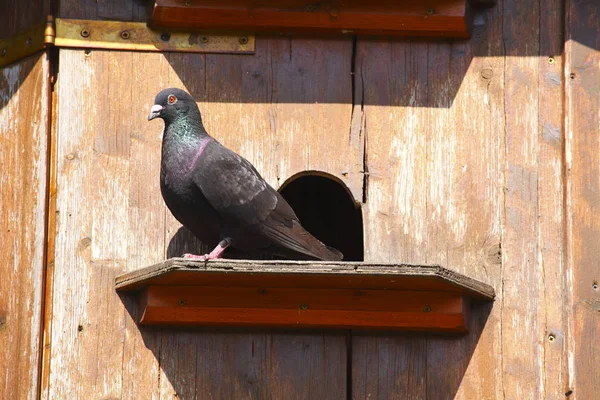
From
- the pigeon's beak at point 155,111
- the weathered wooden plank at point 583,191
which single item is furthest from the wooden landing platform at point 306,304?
the pigeon's beak at point 155,111

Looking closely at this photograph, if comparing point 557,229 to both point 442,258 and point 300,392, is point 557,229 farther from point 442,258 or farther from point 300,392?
point 300,392

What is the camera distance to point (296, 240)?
21.6 ft

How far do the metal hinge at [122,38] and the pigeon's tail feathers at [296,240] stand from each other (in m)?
0.90

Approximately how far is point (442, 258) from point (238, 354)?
97cm

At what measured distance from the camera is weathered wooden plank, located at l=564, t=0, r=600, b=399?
6543 millimetres

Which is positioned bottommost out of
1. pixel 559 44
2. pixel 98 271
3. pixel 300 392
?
pixel 300 392

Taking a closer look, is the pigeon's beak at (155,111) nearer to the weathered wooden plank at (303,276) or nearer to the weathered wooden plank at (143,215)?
the weathered wooden plank at (143,215)

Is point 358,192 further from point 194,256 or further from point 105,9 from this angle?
point 105,9

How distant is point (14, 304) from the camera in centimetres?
669

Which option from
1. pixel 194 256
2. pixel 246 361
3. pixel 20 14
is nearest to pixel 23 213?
pixel 194 256

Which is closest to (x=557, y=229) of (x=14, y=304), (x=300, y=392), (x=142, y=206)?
(x=300, y=392)

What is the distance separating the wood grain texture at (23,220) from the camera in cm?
659

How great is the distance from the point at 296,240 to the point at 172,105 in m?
0.77

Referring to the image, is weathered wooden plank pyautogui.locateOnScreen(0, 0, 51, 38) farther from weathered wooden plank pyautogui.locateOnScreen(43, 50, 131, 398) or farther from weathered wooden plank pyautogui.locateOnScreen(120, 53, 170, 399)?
weathered wooden plank pyautogui.locateOnScreen(120, 53, 170, 399)
